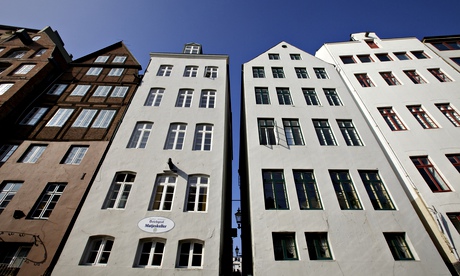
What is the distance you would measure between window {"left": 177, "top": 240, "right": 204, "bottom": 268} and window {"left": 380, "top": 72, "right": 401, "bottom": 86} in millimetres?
19748

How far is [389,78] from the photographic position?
17641mm

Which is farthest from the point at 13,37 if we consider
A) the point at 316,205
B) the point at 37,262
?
the point at 316,205

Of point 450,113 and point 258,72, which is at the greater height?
point 258,72

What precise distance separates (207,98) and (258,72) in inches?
231

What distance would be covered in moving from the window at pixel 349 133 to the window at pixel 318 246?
6769 millimetres

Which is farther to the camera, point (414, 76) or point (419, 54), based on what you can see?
point (419, 54)

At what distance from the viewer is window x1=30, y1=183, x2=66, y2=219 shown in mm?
10438

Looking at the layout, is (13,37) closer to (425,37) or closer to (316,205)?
(316,205)

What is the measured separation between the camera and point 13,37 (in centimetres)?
2036

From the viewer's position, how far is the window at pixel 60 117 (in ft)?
46.5

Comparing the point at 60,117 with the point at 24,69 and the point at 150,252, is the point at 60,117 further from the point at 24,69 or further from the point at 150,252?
the point at 150,252

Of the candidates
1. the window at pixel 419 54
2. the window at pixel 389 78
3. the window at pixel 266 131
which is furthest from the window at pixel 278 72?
the window at pixel 419 54

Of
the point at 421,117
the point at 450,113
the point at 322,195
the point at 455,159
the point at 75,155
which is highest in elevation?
the point at 450,113

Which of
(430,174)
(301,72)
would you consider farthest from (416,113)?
(301,72)
